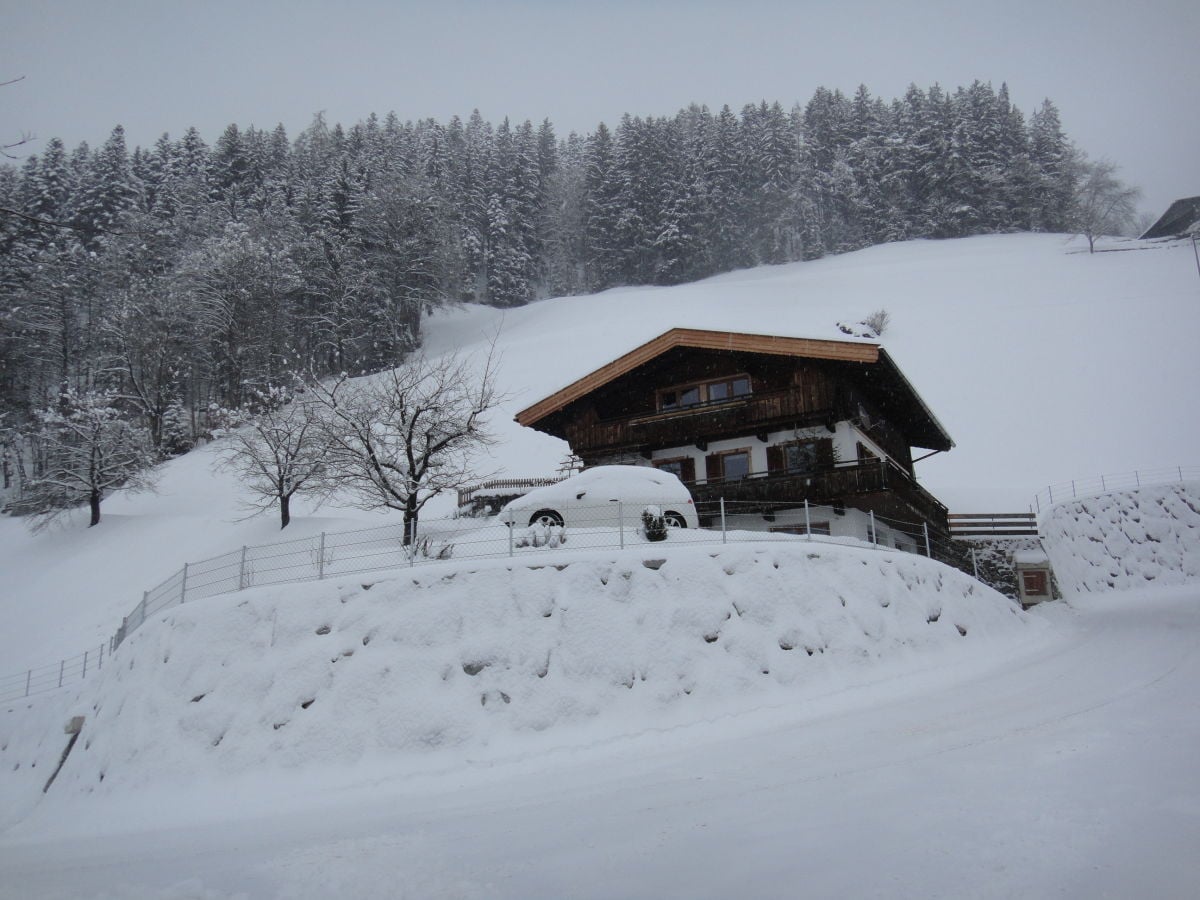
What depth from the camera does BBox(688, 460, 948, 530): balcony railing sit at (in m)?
18.5

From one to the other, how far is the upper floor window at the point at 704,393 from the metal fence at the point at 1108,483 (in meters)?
14.1

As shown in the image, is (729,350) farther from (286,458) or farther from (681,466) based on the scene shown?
(286,458)

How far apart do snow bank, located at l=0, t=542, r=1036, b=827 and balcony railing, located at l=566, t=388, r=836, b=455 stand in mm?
7983

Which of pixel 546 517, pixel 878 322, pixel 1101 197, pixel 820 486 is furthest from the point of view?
pixel 1101 197

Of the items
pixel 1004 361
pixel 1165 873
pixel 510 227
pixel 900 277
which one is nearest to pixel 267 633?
pixel 1165 873

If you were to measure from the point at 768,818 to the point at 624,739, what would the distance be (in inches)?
147

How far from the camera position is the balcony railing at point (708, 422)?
67.4 feet

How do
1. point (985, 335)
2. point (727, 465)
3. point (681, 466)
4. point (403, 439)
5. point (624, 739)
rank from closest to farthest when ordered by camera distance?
point (624, 739)
point (727, 465)
point (403, 439)
point (681, 466)
point (985, 335)

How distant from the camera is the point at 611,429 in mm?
23641

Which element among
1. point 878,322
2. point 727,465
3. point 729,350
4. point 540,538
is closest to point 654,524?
point 540,538

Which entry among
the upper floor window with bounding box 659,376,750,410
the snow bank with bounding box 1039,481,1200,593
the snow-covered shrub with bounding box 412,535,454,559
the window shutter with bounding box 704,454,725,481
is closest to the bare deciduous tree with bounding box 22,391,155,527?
the upper floor window with bounding box 659,376,750,410

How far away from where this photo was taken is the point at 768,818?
623cm

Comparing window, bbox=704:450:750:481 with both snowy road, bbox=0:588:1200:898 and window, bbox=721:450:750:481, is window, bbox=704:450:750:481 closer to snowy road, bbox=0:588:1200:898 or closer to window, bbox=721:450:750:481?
window, bbox=721:450:750:481

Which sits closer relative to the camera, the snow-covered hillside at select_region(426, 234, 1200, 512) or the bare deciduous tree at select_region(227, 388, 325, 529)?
the bare deciduous tree at select_region(227, 388, 325, 529)
